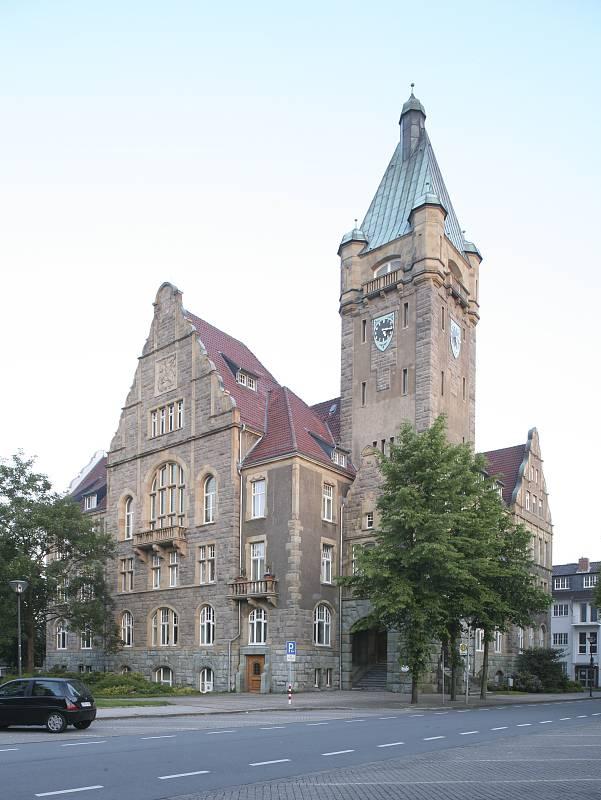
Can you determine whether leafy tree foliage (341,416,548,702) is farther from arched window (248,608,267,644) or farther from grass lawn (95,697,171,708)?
grass lawn (95,697,171,708)

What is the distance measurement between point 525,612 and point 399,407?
12.8m

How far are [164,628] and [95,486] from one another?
16757 millimetres

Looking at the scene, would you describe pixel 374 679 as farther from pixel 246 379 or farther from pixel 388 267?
pixel 388 267

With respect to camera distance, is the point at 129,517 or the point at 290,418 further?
the point at 129,517

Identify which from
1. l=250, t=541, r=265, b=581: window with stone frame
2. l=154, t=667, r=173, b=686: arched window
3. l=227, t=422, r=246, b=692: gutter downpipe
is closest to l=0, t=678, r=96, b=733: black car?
l=227, t=422, r=246, b=692: gutter downpipe

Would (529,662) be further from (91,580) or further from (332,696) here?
(91,580)

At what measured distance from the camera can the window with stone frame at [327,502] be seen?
46000 mm

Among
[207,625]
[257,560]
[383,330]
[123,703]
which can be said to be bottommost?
[123,703]

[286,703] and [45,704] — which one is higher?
[45,704]

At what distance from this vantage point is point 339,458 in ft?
158

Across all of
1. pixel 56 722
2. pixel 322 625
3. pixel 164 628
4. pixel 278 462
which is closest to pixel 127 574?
pixel 164 628

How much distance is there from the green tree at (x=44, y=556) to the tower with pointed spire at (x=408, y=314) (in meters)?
15.4

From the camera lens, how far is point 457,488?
35.7 metres

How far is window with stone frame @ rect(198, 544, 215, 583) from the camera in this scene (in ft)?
152
